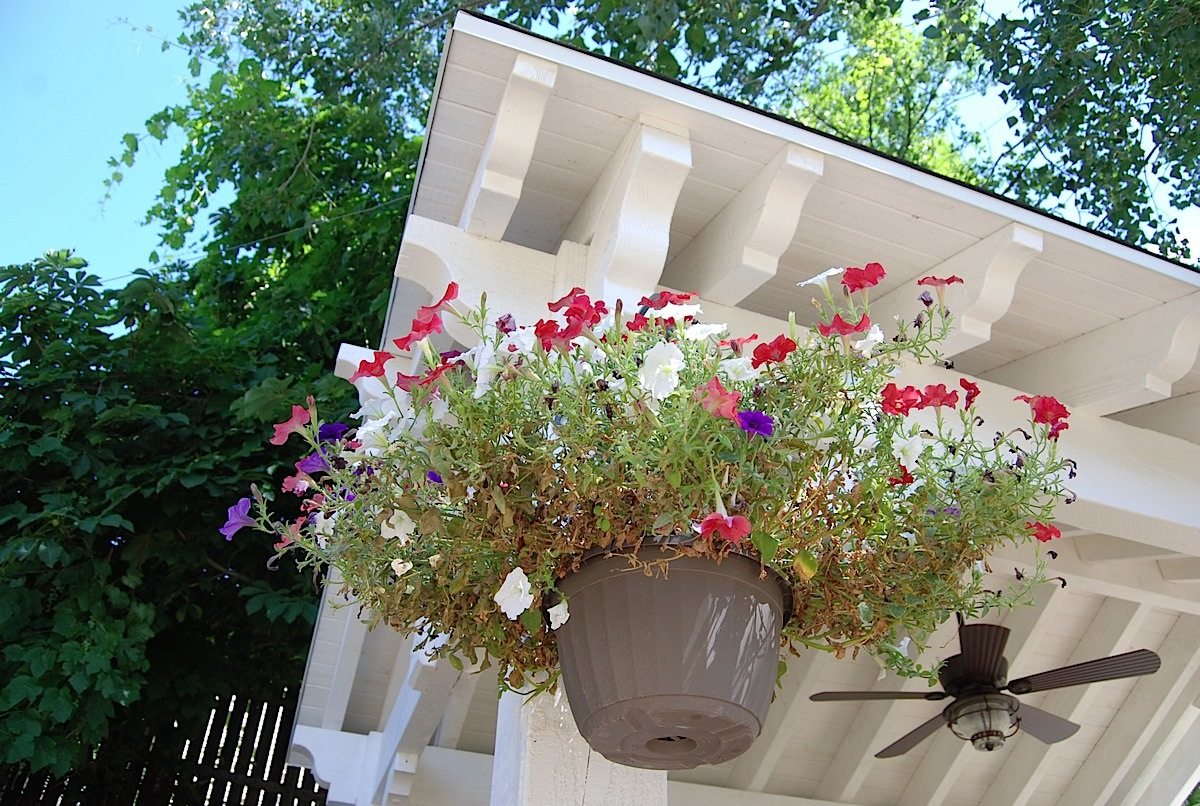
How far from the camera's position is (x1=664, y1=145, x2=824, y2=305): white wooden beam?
81.5 inches

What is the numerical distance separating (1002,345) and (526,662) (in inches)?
64.9

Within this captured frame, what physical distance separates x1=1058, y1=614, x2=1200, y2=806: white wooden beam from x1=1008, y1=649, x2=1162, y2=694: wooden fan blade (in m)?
0.77

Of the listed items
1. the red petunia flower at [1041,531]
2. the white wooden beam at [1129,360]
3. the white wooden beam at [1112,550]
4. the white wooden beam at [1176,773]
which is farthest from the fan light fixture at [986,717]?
the red petunia flower at [1041,531]

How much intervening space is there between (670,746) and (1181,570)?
2668mm

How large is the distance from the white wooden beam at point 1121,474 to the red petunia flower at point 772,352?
1001 mm

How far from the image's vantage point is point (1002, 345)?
8.76 ft

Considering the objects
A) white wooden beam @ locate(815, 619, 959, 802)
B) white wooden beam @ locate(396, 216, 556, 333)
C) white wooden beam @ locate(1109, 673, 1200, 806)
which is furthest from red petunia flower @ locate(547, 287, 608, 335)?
white wooden beam @ locate(1109, 673, 1200, 806)

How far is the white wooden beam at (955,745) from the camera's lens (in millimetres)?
3666

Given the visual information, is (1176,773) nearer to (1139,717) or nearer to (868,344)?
(1139,717)

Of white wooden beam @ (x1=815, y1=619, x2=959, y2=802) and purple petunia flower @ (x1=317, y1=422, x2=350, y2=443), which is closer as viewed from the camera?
purple petunia flower @ (x1=317, y1=422, x2=350, y2=443)

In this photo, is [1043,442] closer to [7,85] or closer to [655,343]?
[655,343]

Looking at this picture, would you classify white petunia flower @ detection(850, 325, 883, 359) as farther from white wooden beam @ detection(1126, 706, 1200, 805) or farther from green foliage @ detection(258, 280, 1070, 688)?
white wooden beam @ detection(1126, 706, 1200, 805)

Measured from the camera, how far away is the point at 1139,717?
12.9 feet

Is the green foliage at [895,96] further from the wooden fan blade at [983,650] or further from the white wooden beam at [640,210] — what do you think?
the white wooden beam at [640,210]
